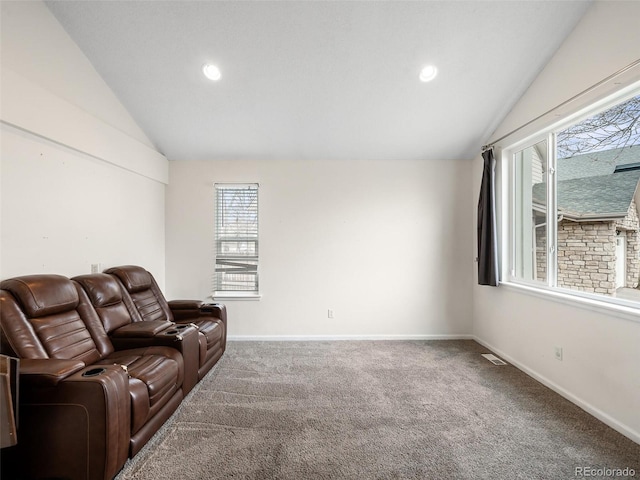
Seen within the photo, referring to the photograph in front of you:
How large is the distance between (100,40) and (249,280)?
2.94m

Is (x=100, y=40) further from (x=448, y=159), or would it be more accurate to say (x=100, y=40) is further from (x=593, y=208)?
(x=593, y=208)

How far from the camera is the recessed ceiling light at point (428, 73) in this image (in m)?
2.96

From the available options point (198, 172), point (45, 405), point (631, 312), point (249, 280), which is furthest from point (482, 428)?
point (198, 172)

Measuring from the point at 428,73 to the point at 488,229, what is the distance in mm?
1897

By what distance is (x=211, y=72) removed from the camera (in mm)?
2992

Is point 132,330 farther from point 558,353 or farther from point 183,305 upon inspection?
point 558,353

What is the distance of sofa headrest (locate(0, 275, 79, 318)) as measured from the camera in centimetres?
196

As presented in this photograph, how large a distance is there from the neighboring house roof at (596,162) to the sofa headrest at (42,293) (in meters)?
4.30

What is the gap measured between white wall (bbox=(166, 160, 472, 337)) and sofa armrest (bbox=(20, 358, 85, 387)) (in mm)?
2575

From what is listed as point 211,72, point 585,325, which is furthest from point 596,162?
point 211,72

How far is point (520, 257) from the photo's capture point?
3.53 meters

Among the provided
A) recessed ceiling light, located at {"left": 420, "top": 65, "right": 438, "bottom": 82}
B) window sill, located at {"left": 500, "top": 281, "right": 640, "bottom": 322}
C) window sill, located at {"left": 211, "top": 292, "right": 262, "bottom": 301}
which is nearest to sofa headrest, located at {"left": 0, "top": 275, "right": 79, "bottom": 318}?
window sill, located at {"left": 211, "top": 292, "right": 262, "bottom": 301}

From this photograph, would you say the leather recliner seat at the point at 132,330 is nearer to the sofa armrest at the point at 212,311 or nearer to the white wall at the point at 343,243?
the sofa armrest at the point at 212,311

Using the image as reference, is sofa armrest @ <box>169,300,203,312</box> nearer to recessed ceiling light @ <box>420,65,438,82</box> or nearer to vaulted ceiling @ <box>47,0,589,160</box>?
vaulted ceiling @ <box>47,0,589,160</box>
